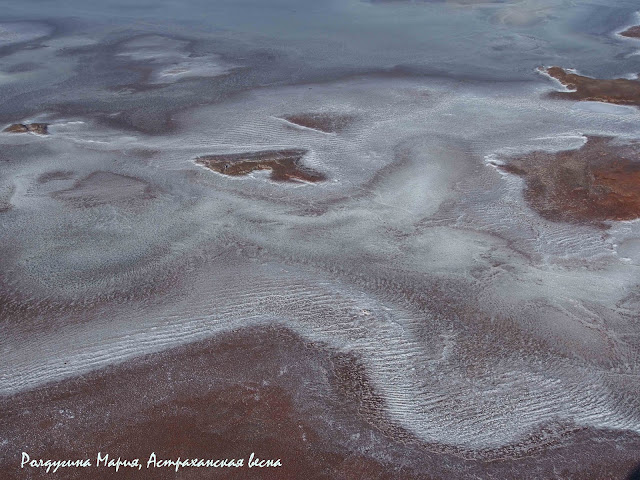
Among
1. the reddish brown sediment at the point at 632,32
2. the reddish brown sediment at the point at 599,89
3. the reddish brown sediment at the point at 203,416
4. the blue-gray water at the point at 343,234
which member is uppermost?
the reddish brown sediment at the point at 632,32

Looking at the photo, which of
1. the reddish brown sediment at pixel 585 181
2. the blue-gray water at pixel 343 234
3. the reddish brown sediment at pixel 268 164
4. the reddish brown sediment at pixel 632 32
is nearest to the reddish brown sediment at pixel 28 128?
the blue-gray water at pixel 343 234

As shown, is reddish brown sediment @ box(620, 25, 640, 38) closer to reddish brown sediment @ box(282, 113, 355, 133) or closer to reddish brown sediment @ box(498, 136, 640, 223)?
reddish brown sediment @ box(498, 136, 640, 223)

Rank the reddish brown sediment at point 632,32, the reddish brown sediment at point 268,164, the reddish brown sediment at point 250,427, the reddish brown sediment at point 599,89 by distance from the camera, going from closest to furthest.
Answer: the reddish brown sediment at point 250,427 → the reddish brown sediment at point 268,164 → the reddish brown sediment at point 599,89 → the reddish brown sediment at point 632,32

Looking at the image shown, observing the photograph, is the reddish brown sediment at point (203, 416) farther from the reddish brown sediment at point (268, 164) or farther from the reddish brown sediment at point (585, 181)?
the reddish brown sediment at point (585, 181)

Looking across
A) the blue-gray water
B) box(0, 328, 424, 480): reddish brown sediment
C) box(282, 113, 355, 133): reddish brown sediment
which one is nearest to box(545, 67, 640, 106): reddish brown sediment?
the blue-gray water

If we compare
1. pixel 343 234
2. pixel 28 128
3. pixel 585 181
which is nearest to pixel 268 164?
pixel 343 234
